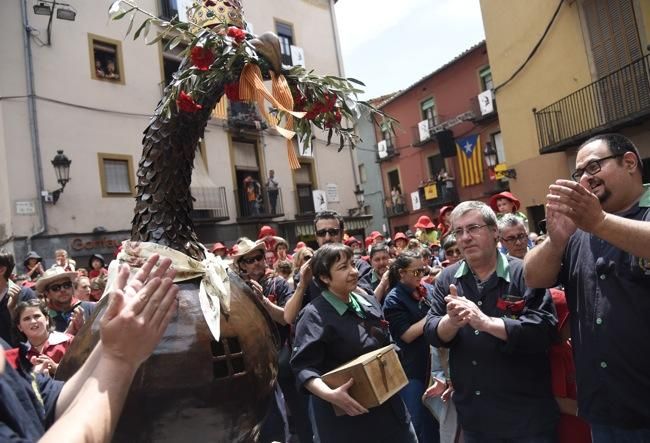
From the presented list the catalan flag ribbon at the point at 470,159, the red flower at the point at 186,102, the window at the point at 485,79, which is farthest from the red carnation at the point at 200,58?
the catalan flag ribbon at the point at 470,159

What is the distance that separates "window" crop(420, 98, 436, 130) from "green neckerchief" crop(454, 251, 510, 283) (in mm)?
24088

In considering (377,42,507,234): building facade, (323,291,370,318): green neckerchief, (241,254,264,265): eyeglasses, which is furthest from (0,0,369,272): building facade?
(323,291,370,318): green neckerchief

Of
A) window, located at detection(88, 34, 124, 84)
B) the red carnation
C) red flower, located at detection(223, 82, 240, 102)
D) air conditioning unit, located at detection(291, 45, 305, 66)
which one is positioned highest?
air conditioning unit, located at detection(291, 45, 305, 66)

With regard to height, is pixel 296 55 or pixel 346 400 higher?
pixel 296 55

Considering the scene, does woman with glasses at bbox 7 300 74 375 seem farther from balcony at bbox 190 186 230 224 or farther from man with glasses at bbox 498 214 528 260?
balcony at bbox 190 186 230 224

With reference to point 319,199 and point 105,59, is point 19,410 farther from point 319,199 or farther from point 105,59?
point 319,199

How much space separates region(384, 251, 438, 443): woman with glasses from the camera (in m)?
3.88

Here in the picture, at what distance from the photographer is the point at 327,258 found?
325 centimetres

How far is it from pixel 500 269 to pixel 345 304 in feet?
2.90

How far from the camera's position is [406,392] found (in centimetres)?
406

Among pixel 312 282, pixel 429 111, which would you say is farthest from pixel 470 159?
pixel 312 282

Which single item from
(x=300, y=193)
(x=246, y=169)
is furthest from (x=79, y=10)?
(x=300, y=193)

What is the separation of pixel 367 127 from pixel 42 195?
74.4ft

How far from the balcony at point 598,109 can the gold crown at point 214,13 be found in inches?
448
